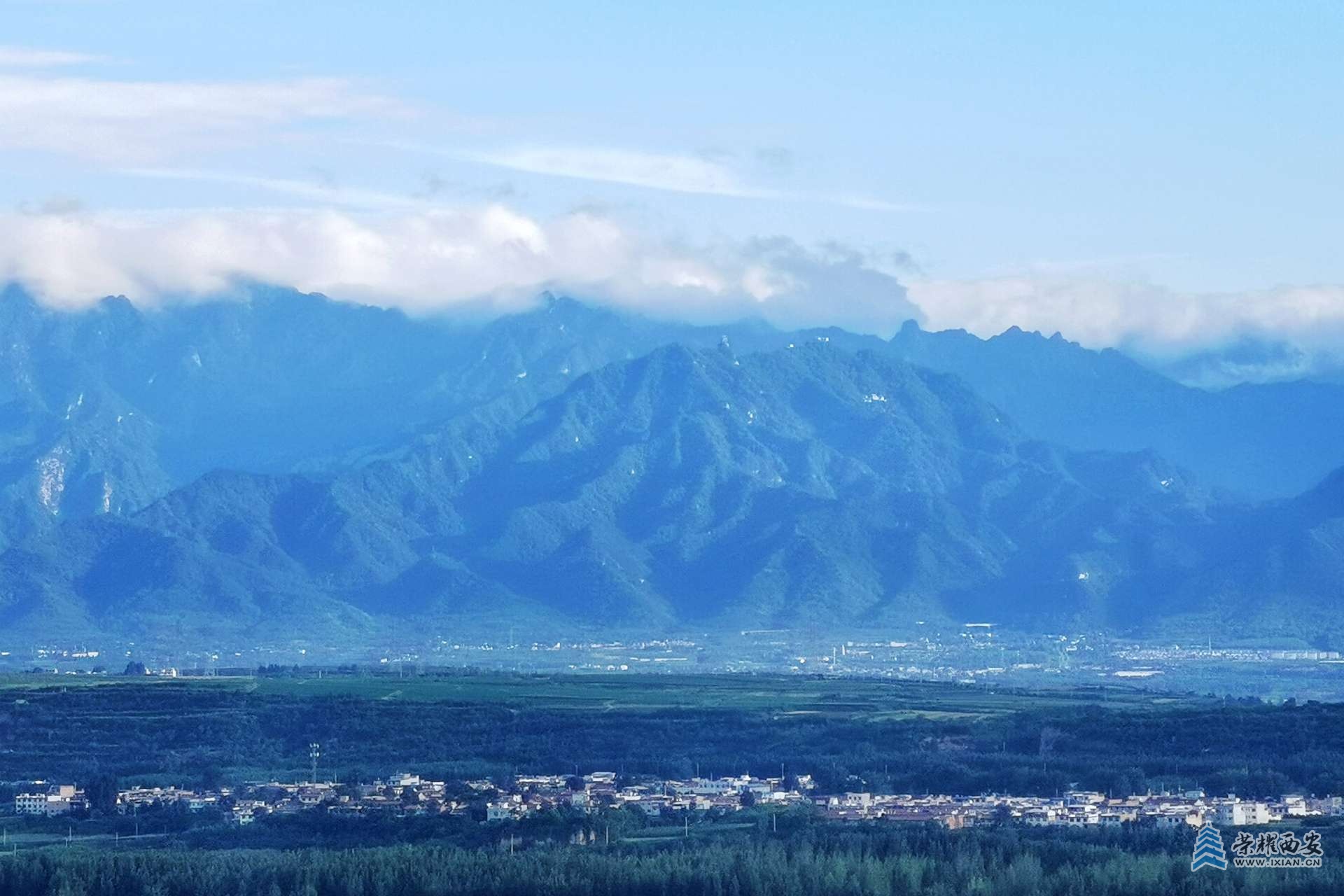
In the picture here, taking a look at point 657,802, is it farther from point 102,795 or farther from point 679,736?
point 679,736

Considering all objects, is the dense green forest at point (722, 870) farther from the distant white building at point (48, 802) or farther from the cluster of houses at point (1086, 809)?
the distant white building at point (48, 802)

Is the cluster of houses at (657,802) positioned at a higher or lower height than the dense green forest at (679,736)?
lower

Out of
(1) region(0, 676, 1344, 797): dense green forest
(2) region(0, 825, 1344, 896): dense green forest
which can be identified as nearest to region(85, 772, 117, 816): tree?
(1) region(0, 676, 1344, 797): dense green forest

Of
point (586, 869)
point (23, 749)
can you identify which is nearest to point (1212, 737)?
point (586, 869)

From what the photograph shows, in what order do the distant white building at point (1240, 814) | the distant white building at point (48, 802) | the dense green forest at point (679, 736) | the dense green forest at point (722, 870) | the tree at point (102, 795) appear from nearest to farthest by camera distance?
the dense green forest at point (722, 870) → the distant white building at point (1240, 814) → the tree at point (102, 795) → the distant white building at point (48, 802) → the dense green forest at point (679, 736)

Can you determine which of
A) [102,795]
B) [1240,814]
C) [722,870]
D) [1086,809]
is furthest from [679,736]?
[722,870]

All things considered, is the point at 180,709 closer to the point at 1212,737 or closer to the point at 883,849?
the point at 1212,737

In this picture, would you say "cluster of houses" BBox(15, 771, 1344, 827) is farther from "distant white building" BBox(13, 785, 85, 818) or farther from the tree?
the tree

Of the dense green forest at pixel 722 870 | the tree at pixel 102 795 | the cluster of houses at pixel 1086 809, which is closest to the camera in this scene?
the dense green forest at pixel 722 870

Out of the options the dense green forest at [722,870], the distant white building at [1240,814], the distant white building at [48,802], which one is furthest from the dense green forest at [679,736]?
the dense green forest at [722,870]
